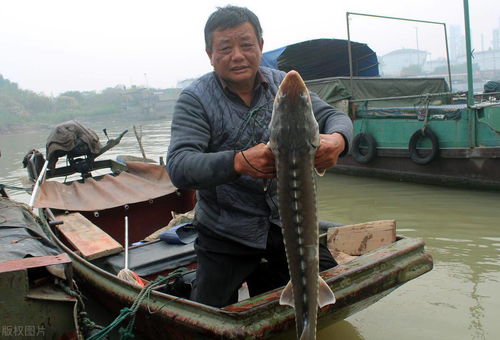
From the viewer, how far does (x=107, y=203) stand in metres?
5.41

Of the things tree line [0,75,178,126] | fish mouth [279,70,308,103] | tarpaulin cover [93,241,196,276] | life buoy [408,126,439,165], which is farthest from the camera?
tree line [0,75,178,126]

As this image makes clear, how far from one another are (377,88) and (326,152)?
10204 millimetres

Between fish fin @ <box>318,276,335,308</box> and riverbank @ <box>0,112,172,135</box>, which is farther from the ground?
riverbank @ <box>0,112,172,135</box>

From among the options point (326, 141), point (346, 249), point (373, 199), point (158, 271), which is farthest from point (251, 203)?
point (373, 199)

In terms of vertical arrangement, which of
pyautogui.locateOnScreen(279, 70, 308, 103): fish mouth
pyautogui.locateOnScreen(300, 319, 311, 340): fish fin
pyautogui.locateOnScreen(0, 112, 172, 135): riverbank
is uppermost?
pyautogui.locateOnScreen(0, 112, 172, 135): riverbank

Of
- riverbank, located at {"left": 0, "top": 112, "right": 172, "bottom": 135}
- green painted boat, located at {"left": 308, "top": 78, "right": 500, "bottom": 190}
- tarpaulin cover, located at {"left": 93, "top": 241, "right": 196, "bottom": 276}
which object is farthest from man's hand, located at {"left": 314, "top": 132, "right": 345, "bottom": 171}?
riverbank, located at {"left": 0, "top": 112, "right": 172, "bottom": 135}

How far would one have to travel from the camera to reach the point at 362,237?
11.4ft

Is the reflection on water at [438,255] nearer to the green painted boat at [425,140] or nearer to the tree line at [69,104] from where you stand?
the green painted boat at [425,140]

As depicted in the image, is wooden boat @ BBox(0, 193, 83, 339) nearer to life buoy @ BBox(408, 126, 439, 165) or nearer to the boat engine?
the boat engine

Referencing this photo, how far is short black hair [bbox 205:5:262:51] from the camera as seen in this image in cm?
201

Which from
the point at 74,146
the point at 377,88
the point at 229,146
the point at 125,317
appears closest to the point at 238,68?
the point at 229,146

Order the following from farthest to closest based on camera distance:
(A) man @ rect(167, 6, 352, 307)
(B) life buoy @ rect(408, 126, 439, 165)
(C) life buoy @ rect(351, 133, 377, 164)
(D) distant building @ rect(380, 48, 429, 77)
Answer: (D) distant building @ rect(380, 48, 429, 77) < (C) life buoy @ rect(351, 133, 377, 164) < (B) life buoy @ rect(408, 126, 439, 165) < (A) man @ rect(167, 6, 352, 307)

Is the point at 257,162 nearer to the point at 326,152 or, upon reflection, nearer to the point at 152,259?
the point at 326,152

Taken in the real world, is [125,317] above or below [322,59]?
below
